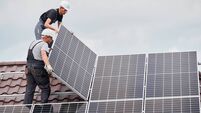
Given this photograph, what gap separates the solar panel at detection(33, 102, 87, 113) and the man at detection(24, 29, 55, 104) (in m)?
0.27

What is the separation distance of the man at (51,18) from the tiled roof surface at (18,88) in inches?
49.4

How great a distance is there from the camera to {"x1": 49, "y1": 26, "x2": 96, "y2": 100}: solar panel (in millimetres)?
12266

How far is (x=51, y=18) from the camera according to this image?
13047mm

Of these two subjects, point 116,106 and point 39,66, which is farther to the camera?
point 39,66

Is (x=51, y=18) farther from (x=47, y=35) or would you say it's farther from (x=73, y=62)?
(x=73, y=62)

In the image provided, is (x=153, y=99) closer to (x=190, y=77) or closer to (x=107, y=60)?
(x=190, y=77)

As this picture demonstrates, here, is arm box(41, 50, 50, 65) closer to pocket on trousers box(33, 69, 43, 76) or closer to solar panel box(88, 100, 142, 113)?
pocket on trousers box(33, 69, 43, 76)

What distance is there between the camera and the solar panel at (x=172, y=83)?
37.8 feet

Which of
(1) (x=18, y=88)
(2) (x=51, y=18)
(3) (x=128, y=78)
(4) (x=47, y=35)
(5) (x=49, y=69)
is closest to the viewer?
(5) (x=49, y=69)

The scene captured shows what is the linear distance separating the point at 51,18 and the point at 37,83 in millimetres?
1619

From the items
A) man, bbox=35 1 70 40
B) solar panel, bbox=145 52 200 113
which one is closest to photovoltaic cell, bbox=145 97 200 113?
solar panel, bbox=145 52 200 113

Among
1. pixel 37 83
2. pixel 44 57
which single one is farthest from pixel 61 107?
pixel 44 57

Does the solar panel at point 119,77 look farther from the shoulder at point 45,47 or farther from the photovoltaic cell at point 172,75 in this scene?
the shoulder at point 45,47

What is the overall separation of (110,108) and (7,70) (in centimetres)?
416
